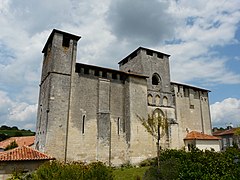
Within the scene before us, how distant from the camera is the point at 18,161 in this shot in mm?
13766

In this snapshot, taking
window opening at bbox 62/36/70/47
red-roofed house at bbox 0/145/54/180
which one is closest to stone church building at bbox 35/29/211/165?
window opening at bbox 62/36/70/47

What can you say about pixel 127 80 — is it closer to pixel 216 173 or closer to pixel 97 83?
pixel 97 83

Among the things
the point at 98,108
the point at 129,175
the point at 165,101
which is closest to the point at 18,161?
the point at 129,175

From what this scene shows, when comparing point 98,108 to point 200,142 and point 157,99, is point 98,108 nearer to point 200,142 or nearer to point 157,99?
point 157,99

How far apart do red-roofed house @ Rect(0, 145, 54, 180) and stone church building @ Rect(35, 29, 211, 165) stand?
4594 millimetres

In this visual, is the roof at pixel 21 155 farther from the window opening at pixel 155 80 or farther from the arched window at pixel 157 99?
the window opening at pixel 155 80

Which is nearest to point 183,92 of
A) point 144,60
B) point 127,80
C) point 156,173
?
point 144,60

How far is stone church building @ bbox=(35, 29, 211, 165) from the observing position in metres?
20.4

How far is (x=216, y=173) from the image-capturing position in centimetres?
907

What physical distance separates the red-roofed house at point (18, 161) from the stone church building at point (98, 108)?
459 centimetres

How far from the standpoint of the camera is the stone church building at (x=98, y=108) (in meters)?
20.4

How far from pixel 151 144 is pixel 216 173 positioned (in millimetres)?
16074

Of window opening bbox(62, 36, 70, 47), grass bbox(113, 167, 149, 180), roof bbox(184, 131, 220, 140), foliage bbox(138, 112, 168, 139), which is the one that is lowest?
grass bbox(113, 167, 149, 180)

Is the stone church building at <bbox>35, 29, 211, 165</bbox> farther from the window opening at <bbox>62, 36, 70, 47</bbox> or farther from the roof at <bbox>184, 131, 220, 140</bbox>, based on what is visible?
the roof at <bbox>184, 131, 220, 140</bbox>
